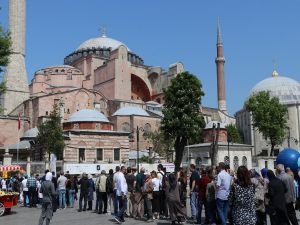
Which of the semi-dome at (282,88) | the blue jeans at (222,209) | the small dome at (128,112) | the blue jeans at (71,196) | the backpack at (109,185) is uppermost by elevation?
the semi-dome at (282,88)

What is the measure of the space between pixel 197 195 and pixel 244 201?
4866 millimetres

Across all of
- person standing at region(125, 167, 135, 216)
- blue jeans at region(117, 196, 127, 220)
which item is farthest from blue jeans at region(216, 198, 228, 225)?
person standing at region(125, 167, 135, 216)

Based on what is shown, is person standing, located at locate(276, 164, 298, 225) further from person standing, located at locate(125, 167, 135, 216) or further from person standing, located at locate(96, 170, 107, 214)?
person standing, located at locate(96, 170, 107, 214)

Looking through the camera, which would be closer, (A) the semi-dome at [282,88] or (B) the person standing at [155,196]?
(B) the person standing at [155,196]

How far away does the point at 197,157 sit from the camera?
124 feet

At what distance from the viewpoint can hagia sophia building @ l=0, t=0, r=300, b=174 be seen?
35.9m

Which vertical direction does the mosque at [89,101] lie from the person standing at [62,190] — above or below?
above

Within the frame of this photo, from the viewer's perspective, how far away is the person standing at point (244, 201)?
5.81 m

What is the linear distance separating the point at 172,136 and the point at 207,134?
11.3m

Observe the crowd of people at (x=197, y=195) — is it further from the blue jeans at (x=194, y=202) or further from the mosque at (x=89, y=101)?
the mosque at (x=89, y=101)

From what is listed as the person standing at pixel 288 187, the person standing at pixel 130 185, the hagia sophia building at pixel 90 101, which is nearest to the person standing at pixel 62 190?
the person standing at pixel 130 185

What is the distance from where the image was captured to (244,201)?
584 centimetres

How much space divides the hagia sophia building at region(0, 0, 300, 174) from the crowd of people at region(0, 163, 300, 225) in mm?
16579

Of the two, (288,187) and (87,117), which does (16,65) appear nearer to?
(87,117)
